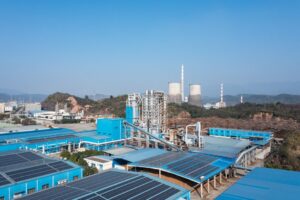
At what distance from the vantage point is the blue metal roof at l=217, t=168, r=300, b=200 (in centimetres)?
949

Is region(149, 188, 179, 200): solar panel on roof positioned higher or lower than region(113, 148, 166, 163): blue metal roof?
higher

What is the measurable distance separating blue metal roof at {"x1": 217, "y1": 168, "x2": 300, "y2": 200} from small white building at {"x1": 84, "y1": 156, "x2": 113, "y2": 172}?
377 inches

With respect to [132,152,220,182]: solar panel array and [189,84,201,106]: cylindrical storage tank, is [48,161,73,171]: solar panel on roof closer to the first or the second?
[132,152,220,182]: solar panel array

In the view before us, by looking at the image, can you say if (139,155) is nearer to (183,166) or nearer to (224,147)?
(183,166)

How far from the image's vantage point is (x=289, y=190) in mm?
10258

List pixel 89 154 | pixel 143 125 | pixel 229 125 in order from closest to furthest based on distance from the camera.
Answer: pixel 89 154, pixel 143 125, pixel 229 125

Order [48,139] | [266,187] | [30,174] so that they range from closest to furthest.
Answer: [266,187] < [30,174] < [48,139]

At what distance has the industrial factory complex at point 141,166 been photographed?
31.5ft

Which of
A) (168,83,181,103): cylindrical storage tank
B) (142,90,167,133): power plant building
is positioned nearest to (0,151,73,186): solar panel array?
(142,90,167,133): power plant building

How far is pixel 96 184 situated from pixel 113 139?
1683cm

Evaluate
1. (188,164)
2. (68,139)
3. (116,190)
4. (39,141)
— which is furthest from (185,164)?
(39,141)

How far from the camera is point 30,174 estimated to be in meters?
A: 12.5

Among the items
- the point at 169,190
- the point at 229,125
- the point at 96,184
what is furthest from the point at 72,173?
the point at 229,125

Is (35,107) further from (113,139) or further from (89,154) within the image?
(89,154)
